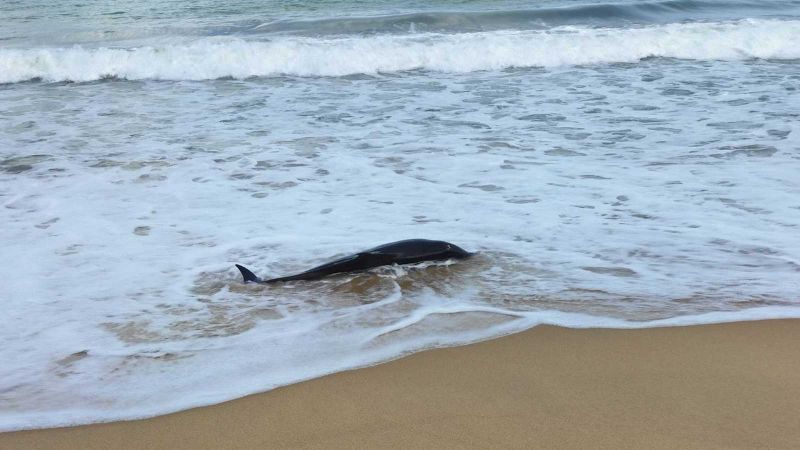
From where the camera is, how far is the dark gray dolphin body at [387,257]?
3.83 meters

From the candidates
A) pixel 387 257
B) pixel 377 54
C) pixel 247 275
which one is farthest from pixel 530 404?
pixel 377 54

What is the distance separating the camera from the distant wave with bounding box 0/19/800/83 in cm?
1159

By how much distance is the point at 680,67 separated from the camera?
36.6ft

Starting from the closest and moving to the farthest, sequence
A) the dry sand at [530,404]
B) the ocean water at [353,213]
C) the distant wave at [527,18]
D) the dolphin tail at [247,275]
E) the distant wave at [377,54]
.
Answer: the dry sand at [530,404], the ocean water at [353,213], the dolphin tail at [247,275], the distant wave at [377,54], the distant wave at [527,18]

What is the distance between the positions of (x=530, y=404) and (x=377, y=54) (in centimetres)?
996

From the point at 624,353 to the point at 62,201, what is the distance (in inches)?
148

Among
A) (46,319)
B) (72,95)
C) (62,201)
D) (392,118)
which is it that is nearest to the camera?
(46,319)

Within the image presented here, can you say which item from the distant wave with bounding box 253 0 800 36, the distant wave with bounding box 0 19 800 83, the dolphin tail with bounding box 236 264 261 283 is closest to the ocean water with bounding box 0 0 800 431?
the dolphin tail with bounding box 236 264 261 283

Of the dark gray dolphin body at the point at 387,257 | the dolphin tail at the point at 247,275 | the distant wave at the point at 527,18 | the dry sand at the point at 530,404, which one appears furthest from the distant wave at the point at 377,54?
the dry sand at the point at 530,404

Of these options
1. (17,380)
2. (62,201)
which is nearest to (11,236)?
(62,201)

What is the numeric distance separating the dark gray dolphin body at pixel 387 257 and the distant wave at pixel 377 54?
25.7 feet

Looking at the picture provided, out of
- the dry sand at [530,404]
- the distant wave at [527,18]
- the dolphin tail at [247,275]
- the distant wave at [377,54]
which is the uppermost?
the distant wave at [527,18]

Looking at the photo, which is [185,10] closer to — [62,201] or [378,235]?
[62,201]

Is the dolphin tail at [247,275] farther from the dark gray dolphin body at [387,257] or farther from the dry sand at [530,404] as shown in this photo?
the dry sand at [530,404]
